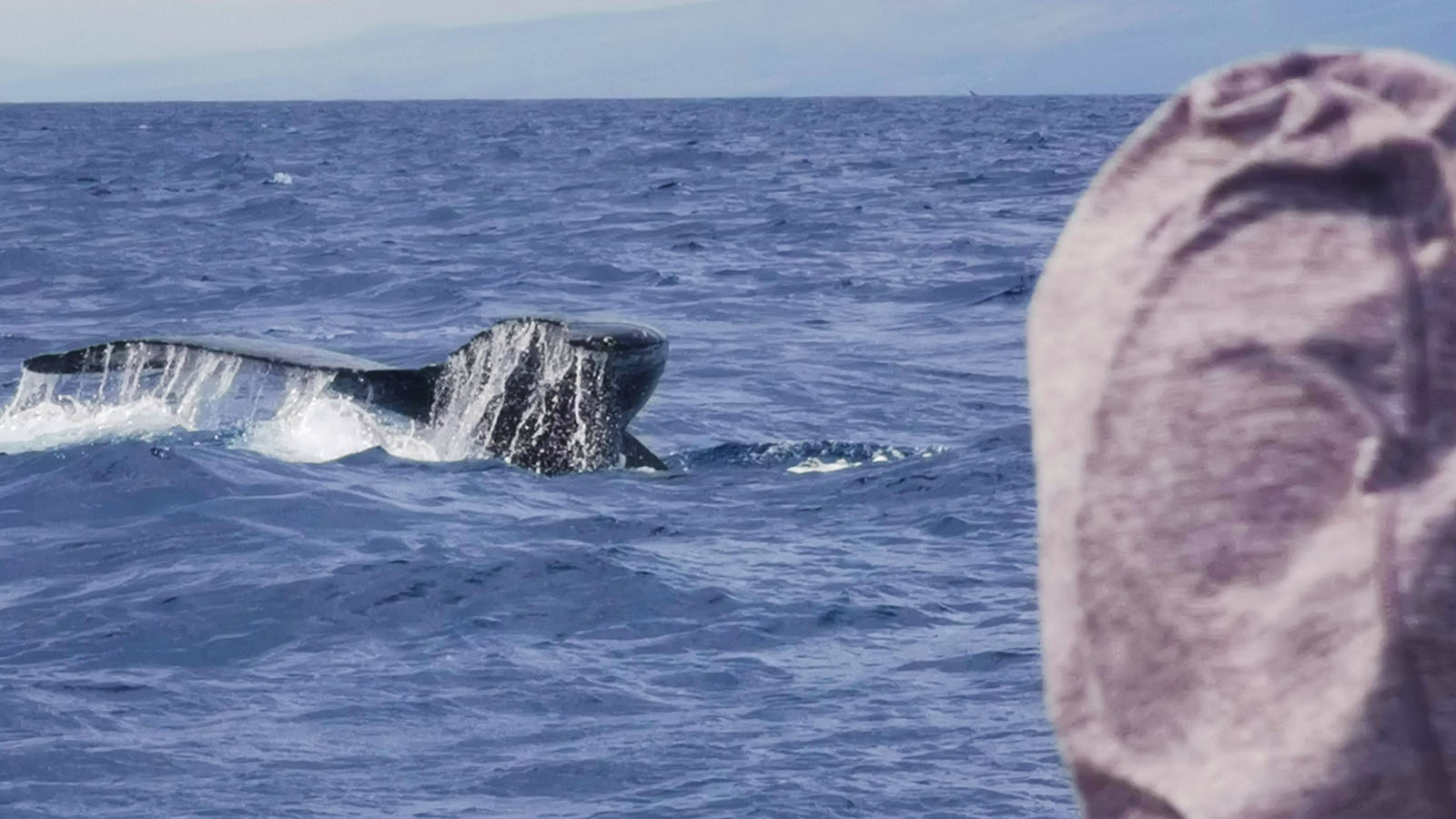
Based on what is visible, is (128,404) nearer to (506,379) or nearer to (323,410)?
(323,410)

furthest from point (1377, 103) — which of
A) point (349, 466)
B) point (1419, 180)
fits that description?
point (349, 466)

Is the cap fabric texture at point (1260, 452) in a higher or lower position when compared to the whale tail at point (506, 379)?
higher

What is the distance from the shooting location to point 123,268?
88.9 ft

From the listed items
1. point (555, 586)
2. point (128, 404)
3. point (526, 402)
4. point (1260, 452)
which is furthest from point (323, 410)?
point (1260, 452)

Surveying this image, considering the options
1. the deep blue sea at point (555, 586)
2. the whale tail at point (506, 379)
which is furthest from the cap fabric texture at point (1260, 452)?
the whale tail at point (506, 379)

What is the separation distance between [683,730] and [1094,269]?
5755 millimetres

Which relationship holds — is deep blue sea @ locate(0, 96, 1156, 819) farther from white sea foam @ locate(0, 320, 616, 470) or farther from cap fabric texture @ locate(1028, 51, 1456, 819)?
cap fabric texture @ locate(1028, 51, 1456, 819)

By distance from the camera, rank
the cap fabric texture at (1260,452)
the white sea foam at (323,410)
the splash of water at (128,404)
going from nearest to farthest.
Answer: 1. the cap fabric texture at (1260,452)
2. the white sea foam at (323,410)
3. the splash of water at (128,404)

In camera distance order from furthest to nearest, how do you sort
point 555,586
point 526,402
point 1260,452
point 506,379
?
point 526,402 → point 506,379 → point 555,586 → point 1260,452

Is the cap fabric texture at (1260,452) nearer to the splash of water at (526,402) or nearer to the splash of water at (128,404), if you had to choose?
the splash of water at (526,402)

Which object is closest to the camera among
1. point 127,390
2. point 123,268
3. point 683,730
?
point 683,730

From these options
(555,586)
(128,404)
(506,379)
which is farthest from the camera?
(128,404)

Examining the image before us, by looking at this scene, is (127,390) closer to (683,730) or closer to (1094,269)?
(683,730)

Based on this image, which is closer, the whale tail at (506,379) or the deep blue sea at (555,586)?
the deep blue sea at (555,586)
